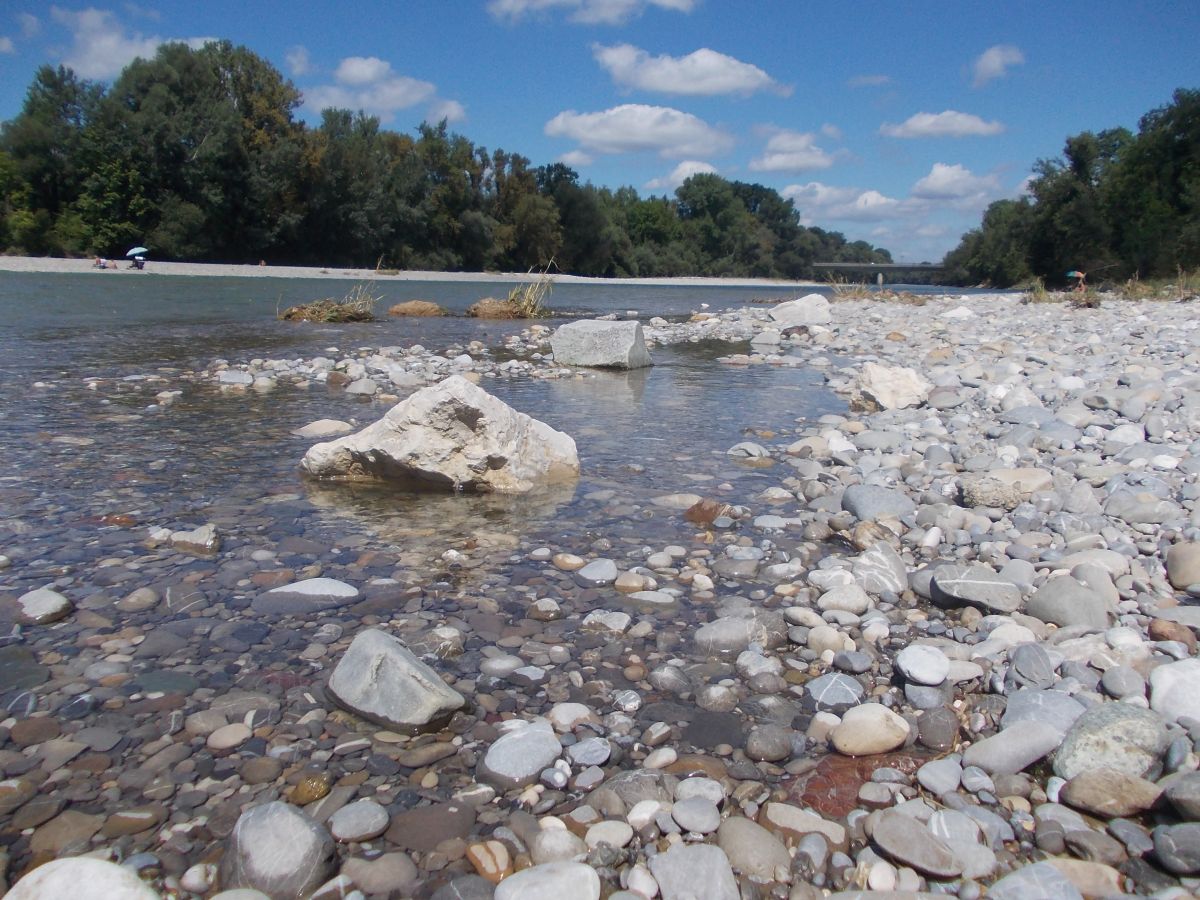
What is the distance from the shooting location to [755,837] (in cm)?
192

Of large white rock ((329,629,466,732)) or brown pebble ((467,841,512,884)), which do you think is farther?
large white rock ((329,629,466,732))

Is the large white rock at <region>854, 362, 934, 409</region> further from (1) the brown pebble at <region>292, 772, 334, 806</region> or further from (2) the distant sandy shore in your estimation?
(2) the distant sandy shore

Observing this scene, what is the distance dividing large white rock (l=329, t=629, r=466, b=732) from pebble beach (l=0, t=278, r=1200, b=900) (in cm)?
5

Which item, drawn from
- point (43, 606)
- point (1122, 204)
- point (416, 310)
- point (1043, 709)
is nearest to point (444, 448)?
point (43, 606)

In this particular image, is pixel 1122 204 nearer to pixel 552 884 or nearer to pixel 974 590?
pixel 974 590

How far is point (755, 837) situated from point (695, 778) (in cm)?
25

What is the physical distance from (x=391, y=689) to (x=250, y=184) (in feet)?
184

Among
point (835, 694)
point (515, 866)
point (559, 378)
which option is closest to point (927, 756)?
point (835, 694)

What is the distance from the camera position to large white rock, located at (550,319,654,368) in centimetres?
1104

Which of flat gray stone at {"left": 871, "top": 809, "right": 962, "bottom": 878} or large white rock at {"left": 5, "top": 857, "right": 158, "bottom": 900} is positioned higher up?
large white rock at {"left": 5, "top": 857, "right": 158, "bottom": 900}

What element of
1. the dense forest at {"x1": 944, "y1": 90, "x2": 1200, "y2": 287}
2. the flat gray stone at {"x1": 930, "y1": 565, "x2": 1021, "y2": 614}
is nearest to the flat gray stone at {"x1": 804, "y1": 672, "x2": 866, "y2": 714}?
the flat gray stone at {"x1": 930, "y1": 565, "x2": 1021, "y2": 614}

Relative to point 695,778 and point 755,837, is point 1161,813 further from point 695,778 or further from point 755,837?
point 695,778

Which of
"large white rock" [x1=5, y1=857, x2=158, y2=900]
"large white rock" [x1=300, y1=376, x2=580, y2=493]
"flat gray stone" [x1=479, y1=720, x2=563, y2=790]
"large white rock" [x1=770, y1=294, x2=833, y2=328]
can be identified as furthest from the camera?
"large white rock" [x1=770, y1=294, x2=833, y2=328]

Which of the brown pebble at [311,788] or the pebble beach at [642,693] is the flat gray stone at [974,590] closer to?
the pebble beach at [642,693]
